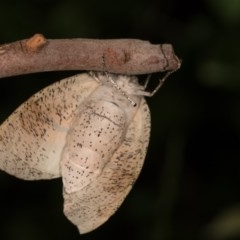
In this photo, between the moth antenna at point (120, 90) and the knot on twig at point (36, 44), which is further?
the moth antenna at point (120, 90)

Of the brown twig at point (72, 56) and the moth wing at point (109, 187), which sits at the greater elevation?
the brown twig at point (72, 56)

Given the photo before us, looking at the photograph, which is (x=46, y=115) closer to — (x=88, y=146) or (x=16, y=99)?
(x=88, y=146)

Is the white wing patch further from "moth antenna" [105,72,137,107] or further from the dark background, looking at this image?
the dark background

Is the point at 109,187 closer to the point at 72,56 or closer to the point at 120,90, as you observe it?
the point at 120,90

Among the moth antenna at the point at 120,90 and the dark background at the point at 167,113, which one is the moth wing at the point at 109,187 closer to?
the moth antenna at the point at 120,90

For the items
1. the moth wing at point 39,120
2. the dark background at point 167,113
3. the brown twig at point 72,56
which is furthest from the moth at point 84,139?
the dark background at point 167,113

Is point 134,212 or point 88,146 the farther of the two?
point 134,212

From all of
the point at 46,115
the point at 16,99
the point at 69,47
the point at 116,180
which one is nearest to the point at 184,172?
the point at 16,99

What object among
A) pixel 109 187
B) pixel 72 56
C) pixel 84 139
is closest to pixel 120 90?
pixel 84 139
